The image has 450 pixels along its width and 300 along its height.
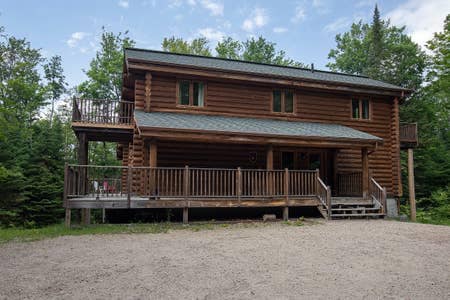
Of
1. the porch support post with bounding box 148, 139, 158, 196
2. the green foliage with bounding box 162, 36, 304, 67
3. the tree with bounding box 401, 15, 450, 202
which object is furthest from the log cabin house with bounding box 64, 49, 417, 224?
the green foliage with bounding box 162, 36, 304, 67

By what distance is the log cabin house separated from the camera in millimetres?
11688

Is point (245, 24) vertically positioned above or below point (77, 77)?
above

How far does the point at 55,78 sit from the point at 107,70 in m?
5.77

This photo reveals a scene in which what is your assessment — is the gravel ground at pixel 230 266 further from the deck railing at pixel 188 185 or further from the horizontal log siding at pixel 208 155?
the horizontal log siding at pixel 208 155

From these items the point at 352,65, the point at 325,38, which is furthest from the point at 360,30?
the point at 352,65

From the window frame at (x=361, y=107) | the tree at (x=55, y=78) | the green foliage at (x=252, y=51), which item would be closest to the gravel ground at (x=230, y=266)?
the window frame at (x=361, y=107)

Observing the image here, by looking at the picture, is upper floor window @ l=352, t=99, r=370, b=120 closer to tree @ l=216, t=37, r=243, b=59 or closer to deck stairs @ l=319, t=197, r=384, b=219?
deck stairs @ l=319, t=197, r=384, b=219

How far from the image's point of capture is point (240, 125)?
13.4 metres

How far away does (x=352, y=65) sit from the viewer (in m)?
41.6

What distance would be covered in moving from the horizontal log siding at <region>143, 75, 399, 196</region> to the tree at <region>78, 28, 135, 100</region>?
2030 centimetres

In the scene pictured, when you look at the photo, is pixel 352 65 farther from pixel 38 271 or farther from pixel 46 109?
pixel 38 271

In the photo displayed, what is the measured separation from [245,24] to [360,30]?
49.8ft

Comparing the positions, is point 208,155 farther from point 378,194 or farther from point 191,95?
point 378,194

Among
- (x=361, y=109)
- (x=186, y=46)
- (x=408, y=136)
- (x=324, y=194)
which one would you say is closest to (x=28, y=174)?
(x=324, y=194)
